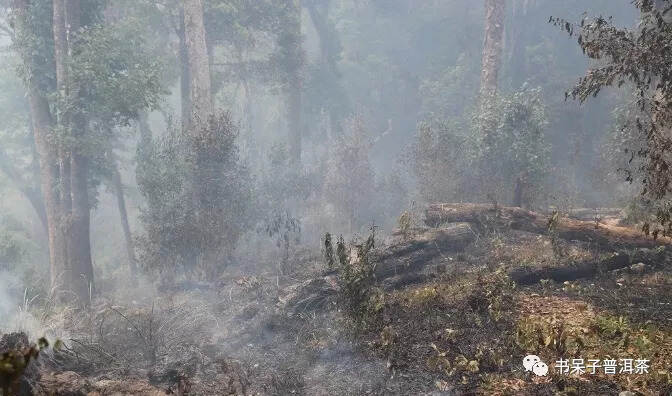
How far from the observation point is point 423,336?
6426 millimetres

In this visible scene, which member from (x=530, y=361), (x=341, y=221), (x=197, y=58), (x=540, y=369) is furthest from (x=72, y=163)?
(x=540, y=369)

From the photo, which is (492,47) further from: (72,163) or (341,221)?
(72,163)

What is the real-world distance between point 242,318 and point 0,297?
915 centimetres

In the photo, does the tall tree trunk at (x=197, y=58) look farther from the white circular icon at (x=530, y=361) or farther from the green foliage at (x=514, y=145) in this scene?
the white circular icon at (x=530, y=361)

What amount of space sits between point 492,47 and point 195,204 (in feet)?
42.0

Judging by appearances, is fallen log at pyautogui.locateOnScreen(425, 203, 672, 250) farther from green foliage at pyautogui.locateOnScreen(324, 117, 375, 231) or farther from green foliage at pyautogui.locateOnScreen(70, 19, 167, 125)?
green foliage at pyautogui.locateOnScreen(324, 117, 375, 231)

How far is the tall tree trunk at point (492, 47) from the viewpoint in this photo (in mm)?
18219

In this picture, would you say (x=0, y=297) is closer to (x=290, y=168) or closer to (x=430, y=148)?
(x=290, y=168)

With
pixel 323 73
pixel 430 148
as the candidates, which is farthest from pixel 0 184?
pixel 430 148

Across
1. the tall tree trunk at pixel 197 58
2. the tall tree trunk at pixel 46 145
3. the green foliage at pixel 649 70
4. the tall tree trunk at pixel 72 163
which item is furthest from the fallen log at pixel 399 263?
the tall tree trunk at pixel 197 58

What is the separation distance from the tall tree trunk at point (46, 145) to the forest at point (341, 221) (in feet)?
0.19

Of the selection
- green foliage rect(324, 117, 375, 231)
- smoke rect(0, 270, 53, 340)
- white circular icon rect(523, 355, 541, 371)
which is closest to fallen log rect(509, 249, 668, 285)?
white circular icon rect(523, 355, 541, 371)

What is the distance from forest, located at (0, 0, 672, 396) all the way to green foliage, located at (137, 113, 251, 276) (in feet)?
0.20

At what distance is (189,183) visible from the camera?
13594mm
